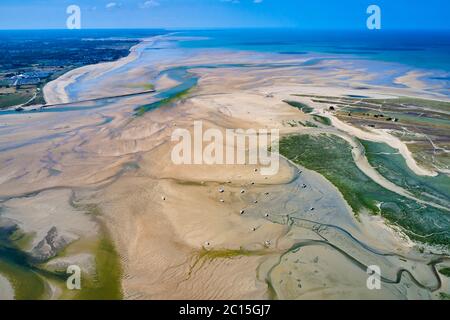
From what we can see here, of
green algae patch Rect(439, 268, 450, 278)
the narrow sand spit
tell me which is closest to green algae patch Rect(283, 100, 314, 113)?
the narrow sand spit

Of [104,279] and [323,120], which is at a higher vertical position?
[323,120]

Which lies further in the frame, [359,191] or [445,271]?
[359,191]

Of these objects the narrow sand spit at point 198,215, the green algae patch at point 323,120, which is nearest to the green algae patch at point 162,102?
the narrow sand spit at point 198,215

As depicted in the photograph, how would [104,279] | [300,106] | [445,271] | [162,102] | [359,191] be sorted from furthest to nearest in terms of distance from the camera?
[162,102], [300,106], [359,191], [445,271], [104,279]

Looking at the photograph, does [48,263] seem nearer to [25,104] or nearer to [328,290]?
[328,290]

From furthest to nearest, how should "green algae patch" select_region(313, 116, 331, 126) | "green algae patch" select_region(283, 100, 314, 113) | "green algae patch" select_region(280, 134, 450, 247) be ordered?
"green algae patch" select_region(283, 100, 314, 113)
"green algae patch" select_region(313, 116, 331, 126)
"green algae patch" select_region(280, 134, 450, 247)

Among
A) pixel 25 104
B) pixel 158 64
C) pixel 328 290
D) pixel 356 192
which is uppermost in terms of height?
pixel 158 64

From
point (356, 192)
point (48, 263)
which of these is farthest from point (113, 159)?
point (356, 192)

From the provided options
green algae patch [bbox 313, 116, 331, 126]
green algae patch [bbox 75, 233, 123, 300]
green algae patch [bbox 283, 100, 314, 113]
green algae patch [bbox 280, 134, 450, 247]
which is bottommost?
→ green algae patch [bbox 75, 233, 123, 300]

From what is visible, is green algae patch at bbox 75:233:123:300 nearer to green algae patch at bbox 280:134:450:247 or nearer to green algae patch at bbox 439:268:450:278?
green algae patch at bbox 280:134:450:247

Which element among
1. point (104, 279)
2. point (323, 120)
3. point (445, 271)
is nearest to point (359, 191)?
point (445, 271)

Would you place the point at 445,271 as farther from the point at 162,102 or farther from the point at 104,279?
the point at 162,102
